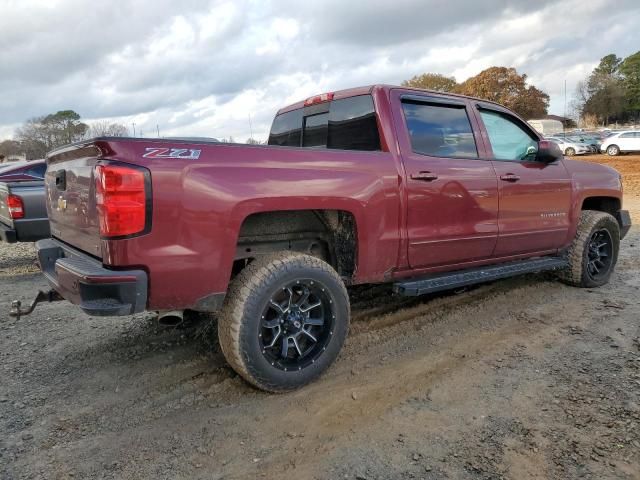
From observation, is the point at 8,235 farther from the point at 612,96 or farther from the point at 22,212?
the point at 612,96

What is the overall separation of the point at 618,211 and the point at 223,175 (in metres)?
4.88

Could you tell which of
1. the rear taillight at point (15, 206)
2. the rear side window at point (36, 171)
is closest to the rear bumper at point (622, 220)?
the rear taillight at point (15, 206)

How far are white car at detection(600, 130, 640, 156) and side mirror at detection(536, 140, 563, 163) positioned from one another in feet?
96.5

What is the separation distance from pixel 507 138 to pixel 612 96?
82770 millimetres

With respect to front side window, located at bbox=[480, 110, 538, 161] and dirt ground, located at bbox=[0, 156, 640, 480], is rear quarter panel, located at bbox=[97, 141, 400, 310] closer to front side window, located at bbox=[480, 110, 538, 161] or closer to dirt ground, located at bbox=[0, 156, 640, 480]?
dirt ground, located at bbox=[0, 156, 640, 480]

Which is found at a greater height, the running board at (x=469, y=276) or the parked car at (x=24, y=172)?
the parked car at (x=24, y=172)

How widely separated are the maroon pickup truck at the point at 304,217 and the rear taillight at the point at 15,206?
2.62m

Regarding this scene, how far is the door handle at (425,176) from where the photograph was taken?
11.9 ft

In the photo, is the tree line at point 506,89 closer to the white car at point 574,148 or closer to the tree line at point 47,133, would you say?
the white car at point 574,148

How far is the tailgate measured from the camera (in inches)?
109

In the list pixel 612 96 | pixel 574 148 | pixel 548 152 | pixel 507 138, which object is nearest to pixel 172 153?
pixel 507 138

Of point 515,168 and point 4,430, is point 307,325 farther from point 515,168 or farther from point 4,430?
point 515,168

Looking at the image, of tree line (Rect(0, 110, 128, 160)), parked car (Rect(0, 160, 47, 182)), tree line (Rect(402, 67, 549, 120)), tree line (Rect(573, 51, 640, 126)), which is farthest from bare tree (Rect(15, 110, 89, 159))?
tree line (Rect(573, 51, 640, 126))

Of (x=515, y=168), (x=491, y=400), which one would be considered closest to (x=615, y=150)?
(x=515, y=168)
